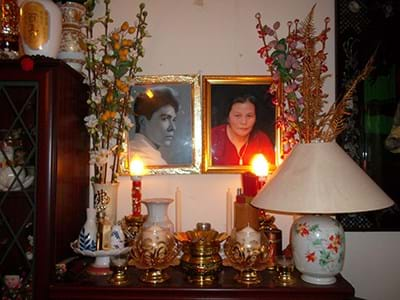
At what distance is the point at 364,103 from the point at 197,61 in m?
0.79

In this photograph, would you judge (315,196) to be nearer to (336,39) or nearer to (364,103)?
(364,103)

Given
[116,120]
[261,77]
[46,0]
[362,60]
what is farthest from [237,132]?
[46,0]

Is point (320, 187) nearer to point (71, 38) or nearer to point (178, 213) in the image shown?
point (178, 213)

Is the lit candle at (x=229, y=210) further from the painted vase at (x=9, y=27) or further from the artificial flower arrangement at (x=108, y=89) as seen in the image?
the painted vase at (x=9, y=27)

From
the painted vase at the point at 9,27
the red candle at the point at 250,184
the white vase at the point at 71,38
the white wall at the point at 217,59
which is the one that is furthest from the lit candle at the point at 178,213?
the painted vase at the point at 9,27

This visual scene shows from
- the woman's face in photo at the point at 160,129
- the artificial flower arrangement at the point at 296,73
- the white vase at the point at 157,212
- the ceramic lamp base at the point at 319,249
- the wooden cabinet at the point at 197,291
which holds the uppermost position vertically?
the artificial flower arrangement at the point at 296,73

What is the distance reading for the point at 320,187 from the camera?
1.12 m

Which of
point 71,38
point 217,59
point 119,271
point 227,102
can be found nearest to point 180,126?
point 227,102

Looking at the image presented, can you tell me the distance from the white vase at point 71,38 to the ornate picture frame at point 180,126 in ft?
0.90

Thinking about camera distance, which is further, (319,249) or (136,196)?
(136,196)

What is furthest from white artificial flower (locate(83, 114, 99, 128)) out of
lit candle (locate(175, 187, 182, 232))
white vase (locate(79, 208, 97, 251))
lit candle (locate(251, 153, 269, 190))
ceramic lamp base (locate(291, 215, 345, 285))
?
ceramic lamp base (locate(291, 215, 345, 285))

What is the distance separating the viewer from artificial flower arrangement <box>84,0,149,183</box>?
56.0 inches

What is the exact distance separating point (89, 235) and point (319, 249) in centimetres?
81

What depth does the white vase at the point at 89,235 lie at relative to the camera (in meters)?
1.27
